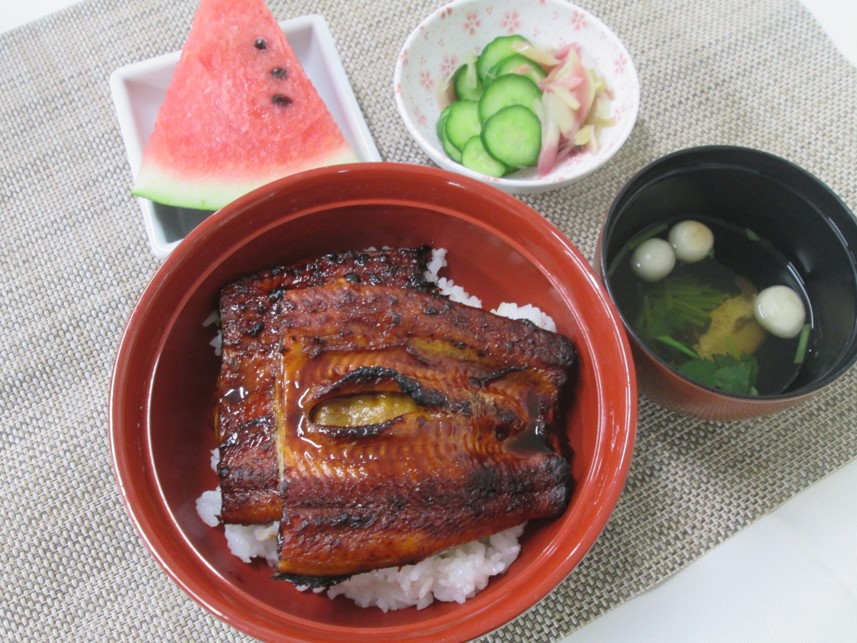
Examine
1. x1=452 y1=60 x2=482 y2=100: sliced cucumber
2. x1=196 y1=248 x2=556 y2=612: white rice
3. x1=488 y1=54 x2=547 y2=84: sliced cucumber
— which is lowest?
x1=196 y1=248 x2=556 y2=612: white rice

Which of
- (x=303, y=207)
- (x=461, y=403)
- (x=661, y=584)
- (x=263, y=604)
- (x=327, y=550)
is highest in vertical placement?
(x=303, y=207)

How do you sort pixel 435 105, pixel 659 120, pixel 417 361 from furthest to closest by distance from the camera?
pixel 659 120 → pixel 435 105 → pixel 417 361

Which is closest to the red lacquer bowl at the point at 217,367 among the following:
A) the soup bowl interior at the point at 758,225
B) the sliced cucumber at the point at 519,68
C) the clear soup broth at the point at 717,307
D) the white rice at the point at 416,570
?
the white rice at the point at 416,570

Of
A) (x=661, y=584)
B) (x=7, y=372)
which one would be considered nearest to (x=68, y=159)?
(x=7, y=372)

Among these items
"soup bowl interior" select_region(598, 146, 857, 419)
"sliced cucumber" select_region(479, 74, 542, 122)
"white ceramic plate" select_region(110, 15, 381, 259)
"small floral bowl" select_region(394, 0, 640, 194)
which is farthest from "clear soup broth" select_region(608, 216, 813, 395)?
"white ceramic plate" select_region(110, 15, 381, 259)

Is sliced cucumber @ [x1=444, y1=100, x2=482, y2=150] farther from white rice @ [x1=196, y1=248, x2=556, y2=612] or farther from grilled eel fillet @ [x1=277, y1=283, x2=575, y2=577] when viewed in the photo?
white rice @ [x1=196, y1=248, x2=556, y2=612]

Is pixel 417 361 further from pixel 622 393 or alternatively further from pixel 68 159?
pixel 68 159
